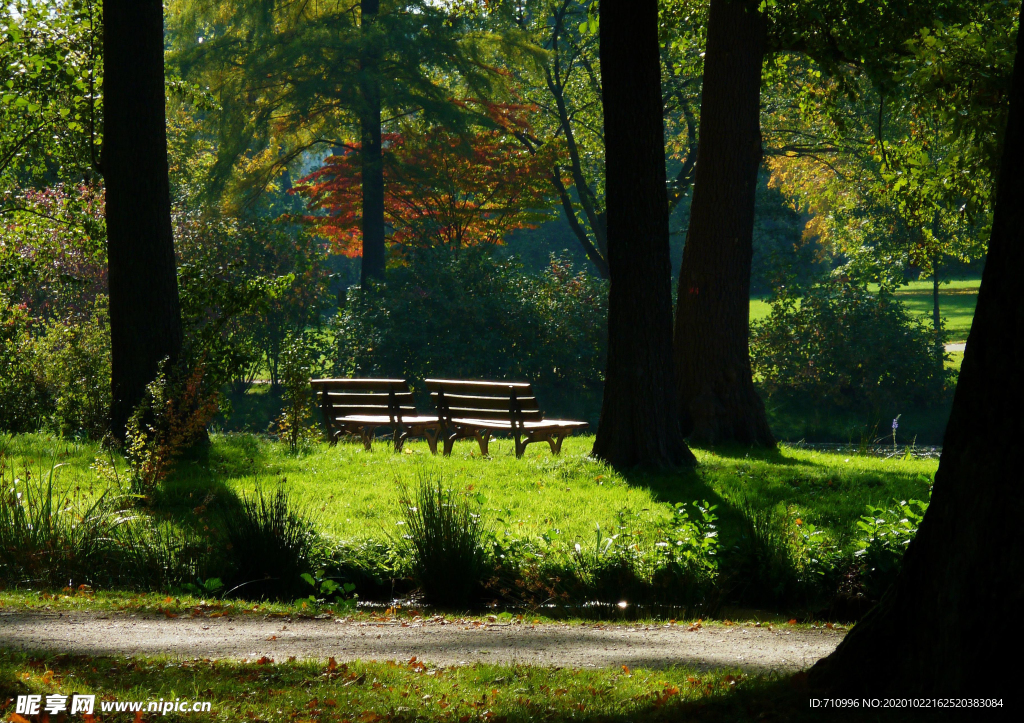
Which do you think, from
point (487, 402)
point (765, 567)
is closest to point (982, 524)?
point (765, 567)

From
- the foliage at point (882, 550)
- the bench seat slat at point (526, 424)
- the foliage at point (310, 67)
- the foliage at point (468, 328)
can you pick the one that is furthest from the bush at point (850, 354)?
the foliage at point (882, 550)

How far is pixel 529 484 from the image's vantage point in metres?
9.54

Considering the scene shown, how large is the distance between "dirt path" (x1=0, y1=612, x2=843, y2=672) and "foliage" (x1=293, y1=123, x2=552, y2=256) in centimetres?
1780

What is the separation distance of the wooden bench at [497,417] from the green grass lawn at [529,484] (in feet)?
1.14

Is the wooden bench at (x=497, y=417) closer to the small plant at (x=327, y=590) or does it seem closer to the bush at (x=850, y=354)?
the small plant at (x=327, y=590)

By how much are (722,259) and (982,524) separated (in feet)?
30.0

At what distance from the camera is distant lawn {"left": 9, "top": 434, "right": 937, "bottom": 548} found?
7895mm

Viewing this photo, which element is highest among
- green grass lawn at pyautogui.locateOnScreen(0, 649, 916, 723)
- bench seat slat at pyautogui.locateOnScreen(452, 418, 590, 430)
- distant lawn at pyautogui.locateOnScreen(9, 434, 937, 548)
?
bench seat slat at pyautogui.locateOnScreen(452, 418, 590, 430)

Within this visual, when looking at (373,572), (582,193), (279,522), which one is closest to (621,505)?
(373,572)

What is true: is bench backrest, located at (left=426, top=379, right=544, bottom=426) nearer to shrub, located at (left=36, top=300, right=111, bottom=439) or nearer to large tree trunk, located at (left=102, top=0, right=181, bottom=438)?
large tree trunk, located at (left=102, top=0, right=181, bottom=438)

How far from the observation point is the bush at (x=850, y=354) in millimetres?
22375

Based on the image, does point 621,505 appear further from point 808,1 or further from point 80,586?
point 808,1

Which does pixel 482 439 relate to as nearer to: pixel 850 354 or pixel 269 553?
pixel 269 553

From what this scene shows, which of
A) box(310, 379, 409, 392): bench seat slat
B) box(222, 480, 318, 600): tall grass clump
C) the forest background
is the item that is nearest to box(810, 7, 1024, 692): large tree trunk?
box(222, 480, 318, 600): tall grass clump
